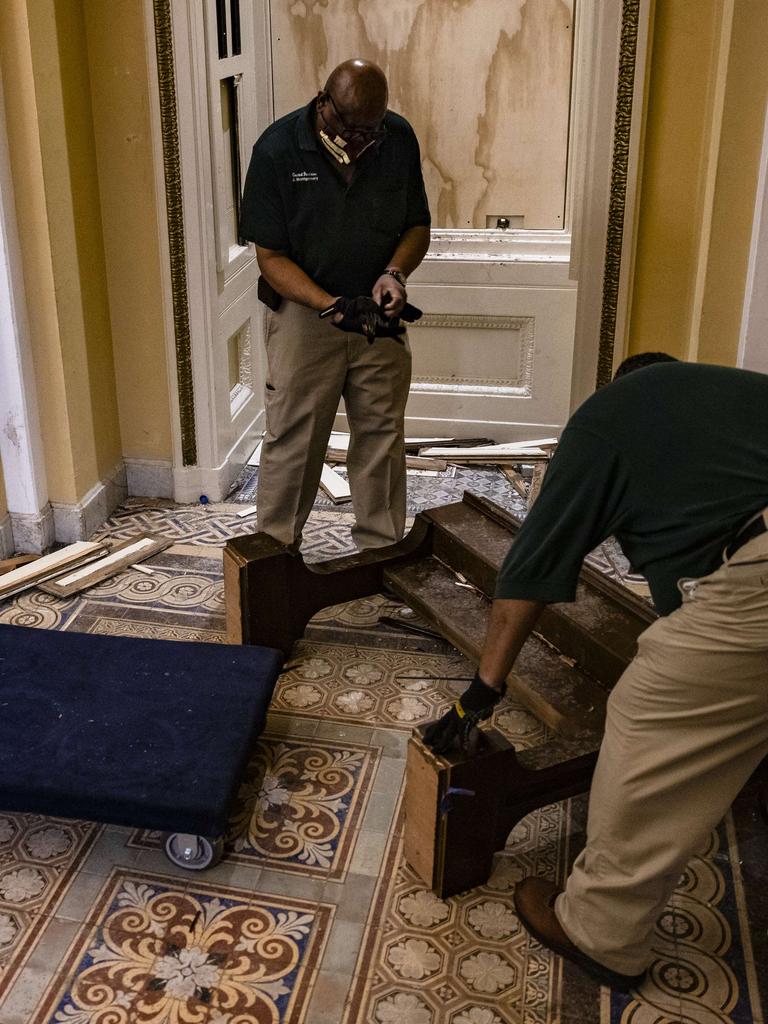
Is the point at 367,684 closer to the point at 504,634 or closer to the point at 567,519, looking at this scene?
the point at 504,634

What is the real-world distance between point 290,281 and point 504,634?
74.7 inches

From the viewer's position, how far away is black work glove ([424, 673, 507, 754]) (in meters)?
2.39

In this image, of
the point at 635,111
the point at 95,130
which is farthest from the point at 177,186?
the point at 635,111

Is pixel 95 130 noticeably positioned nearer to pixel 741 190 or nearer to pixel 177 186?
pixel 177 186

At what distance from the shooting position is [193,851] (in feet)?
8.98

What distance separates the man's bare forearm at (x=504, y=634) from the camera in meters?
2.27

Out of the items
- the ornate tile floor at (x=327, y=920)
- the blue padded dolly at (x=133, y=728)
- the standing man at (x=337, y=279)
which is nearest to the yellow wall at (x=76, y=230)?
the standing man at (x=337, y=279)

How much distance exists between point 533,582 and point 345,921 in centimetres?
104

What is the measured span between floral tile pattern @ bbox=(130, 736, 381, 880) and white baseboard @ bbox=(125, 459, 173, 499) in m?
2.04

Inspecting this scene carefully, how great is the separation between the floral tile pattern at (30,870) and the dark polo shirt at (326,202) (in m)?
2.04

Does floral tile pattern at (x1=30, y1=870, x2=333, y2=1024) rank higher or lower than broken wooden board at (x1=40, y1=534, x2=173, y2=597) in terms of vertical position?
lower

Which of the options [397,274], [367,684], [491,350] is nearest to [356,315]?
[397,274]

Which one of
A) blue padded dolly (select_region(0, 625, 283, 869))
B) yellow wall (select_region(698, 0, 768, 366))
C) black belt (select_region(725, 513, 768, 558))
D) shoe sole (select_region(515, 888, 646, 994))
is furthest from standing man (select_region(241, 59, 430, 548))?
shoe sole (select_region(515, 888, 646, 994))

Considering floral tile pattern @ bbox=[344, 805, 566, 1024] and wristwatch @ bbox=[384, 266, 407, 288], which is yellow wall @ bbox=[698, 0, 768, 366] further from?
floral tile pattern @ bbox=[344, 805, 566, 1024]
